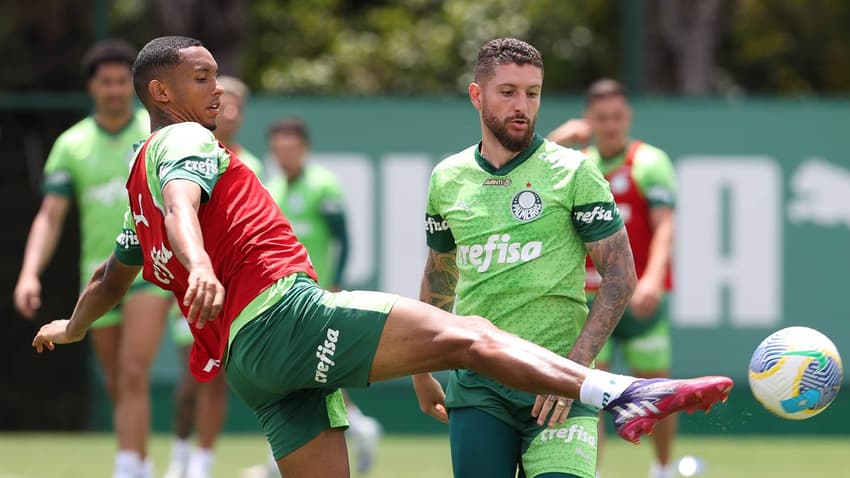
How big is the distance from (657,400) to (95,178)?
18.7ft

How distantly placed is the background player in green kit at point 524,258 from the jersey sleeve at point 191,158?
3.37 ft

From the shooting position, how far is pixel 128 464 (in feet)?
31.6

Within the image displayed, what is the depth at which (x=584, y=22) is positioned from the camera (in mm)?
26750

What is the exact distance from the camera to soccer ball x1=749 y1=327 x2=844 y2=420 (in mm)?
5867

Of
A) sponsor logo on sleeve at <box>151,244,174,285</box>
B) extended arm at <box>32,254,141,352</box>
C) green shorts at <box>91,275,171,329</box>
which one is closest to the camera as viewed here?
sponsor logo on sleeve at <box>151,244,174,285</box>

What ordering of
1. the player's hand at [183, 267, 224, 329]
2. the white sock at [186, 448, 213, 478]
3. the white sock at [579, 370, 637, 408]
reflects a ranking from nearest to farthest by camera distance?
1. the player's hand at [183, 267, 224, 329]
2. the white sock at [579, 370, 637, 408]
3. the white sock at [186, 448, 213, 478]

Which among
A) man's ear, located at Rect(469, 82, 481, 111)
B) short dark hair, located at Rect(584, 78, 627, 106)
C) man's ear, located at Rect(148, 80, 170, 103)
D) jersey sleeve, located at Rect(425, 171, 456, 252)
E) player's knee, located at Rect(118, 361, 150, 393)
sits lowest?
player's knee, located at Rect(118, 361, 150, 393)

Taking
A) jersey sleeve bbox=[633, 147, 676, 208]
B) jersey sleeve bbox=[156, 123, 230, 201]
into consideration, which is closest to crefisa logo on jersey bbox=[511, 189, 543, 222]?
jersey sleeve bbox=[156, 123, 230, 201]

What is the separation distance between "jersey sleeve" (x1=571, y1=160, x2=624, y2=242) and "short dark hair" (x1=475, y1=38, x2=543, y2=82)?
1.55 feet

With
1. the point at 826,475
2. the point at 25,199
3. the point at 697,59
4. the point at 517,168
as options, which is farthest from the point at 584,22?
the point at 517,168

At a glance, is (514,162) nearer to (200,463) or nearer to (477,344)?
(477,344)

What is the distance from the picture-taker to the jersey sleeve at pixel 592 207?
20.2 ft

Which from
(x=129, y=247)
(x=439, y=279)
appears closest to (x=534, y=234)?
(x=439, y=279)

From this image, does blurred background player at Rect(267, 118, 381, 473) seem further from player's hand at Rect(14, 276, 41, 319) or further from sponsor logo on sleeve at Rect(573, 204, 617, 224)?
sponsor logo on sleeve at Rect(573, 204, 617, 224)
